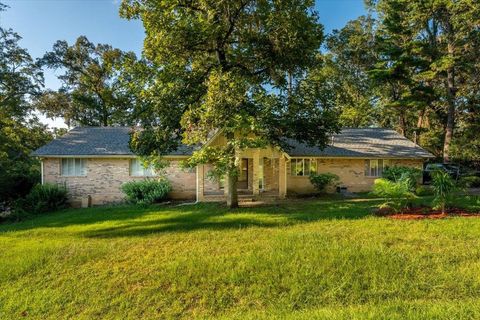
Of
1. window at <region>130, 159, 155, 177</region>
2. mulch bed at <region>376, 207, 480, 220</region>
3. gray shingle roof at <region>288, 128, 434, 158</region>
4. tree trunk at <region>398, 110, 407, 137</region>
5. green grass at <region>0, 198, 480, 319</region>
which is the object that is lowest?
green grass at <region>0, 198, 480, 319</region>

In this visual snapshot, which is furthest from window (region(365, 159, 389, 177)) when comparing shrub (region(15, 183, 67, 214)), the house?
shrub (region(15, 183, 67, 214))

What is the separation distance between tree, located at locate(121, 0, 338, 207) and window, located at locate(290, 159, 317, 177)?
210 inches

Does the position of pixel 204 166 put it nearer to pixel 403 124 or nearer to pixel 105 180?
pixel 105 180

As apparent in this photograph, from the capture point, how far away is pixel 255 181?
630 inches

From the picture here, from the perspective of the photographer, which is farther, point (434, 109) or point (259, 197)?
point (434, 109)

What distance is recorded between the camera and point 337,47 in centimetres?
2895

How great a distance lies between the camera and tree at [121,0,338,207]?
428 inches

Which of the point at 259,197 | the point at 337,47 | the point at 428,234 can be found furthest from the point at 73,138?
the point at 337,47

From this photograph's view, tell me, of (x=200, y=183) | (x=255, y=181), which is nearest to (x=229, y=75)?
(x=200, y=183)

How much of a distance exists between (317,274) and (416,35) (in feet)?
86.0

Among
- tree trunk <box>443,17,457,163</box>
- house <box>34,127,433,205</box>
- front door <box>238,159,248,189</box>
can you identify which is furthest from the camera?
tree trunk <box>443,17,457,163</box>

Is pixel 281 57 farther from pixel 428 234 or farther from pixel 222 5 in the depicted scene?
pixel 428 234

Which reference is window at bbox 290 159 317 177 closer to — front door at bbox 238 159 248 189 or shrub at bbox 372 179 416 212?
front door at bbox 238 159 248 189

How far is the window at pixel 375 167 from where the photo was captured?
19.0 meters
